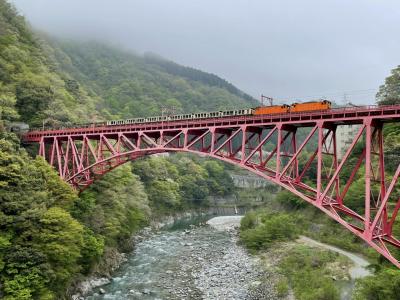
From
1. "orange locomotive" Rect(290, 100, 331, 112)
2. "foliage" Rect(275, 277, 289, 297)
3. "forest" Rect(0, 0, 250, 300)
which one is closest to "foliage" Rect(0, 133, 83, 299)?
"forest" Rect(0, 0, 250, 300)

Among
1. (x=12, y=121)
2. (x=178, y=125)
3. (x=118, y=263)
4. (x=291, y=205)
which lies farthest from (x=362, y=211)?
(x=12, y=121)

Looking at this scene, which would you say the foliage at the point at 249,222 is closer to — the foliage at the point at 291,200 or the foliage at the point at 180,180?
the foliage at the point at 291,200

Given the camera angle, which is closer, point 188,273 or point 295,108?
point 295,108

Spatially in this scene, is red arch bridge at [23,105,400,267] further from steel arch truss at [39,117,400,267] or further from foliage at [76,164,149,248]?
foliage at [76,164,149,248]

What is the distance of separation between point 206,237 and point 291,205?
12697 millimetres

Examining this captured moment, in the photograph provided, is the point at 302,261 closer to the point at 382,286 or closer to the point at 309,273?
the point at 309,273

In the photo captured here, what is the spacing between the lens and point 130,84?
143m

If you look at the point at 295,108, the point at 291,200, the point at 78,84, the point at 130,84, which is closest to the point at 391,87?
the point at 291,200

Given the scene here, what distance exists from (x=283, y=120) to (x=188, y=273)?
60.4 ft

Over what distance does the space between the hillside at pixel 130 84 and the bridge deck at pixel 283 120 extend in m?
80.9

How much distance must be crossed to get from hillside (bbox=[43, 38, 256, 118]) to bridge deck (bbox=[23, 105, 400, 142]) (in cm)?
8086

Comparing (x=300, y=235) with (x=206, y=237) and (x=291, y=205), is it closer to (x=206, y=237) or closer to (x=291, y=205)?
(x=291, y=205)

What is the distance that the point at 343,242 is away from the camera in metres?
35.9

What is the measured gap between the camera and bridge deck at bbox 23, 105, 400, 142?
18.8 meters
